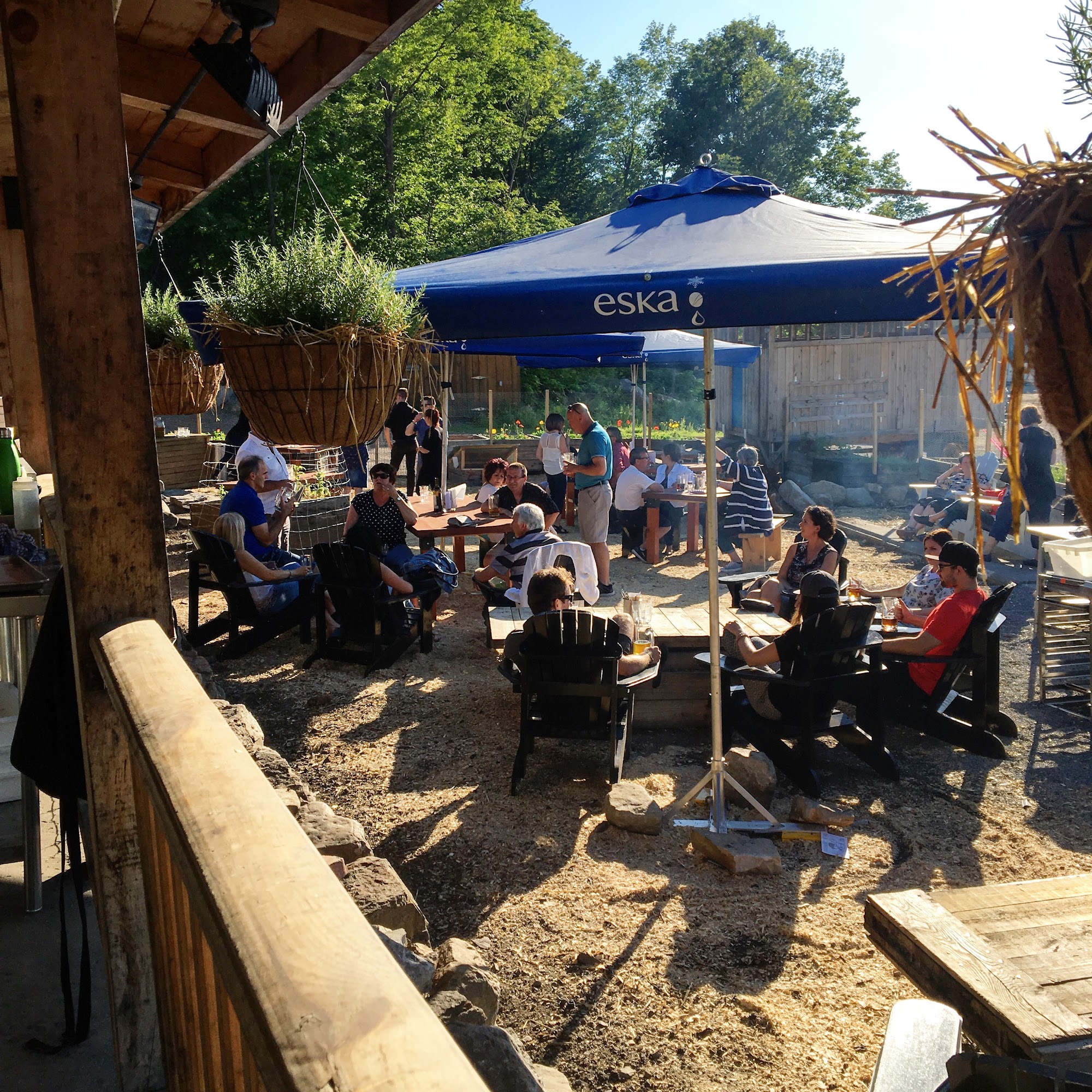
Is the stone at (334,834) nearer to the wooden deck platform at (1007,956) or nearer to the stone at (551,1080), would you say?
the stone at (551,1080)

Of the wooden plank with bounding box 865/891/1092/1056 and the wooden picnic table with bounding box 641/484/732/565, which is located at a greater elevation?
the wooden plank with bounding box 865/891/1092/1056

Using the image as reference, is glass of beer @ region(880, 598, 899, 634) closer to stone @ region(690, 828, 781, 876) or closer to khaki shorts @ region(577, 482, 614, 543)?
stone @ region(690, 828, 781, 876)

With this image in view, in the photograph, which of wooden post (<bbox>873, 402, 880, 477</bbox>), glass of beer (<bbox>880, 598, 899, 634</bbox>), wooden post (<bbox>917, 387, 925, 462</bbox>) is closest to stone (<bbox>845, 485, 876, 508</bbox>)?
wooden post (<bbox>917, 387, 925, 462</bbox>)

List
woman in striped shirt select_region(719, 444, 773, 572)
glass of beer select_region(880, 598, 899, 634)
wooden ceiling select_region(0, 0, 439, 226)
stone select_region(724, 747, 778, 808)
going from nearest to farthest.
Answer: wooden ceiling select_region(0, 0, 439, 226) → stone select_region(724, 747, 778, 808) → glass of beer select_region(880, 598, 899, 634) → woman in striped shirt select_region(719, 444, 773, 572)

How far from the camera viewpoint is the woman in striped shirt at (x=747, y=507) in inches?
433

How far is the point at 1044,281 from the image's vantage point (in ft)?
3.30

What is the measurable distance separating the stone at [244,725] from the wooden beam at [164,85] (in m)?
2.30

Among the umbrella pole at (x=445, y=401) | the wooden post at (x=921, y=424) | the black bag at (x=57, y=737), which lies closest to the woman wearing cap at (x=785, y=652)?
the black bag at (x=57, y=737)

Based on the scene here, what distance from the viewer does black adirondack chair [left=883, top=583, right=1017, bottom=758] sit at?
5.74 metres

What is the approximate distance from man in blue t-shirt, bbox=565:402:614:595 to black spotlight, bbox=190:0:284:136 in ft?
Result: 20.9

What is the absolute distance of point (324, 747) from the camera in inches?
236

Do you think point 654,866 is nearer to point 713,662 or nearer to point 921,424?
point 713,662

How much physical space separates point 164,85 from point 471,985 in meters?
3.56

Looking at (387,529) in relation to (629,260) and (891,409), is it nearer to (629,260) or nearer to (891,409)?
(629,260)
